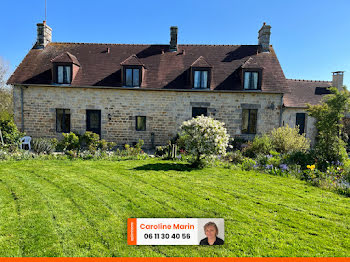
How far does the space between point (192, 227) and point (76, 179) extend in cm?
495

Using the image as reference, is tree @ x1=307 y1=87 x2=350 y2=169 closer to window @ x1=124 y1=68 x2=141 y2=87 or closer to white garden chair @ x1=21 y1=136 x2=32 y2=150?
window @ x1=124 y1=68 x2=141 y2=87

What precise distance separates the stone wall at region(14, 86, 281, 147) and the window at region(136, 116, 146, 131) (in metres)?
0.24

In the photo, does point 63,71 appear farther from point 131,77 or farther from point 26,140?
point 26,140

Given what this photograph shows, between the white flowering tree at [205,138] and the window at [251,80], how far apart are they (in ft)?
21.2

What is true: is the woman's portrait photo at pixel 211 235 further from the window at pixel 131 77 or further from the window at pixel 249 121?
the window at pixel 131 77

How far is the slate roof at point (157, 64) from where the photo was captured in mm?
14336

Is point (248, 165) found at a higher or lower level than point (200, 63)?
lower

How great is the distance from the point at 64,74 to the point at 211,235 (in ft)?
45.5

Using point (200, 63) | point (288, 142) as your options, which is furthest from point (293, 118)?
point (200, 63)

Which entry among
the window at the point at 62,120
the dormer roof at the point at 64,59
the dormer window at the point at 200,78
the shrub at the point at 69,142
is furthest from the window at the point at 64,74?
the dormer window at the point at 200,78

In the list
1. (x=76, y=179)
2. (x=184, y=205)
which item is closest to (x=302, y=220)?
(x=184, y=205)

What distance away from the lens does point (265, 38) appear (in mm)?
16141

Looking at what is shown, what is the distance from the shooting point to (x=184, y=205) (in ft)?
17.7

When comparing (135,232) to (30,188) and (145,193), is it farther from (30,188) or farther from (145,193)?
(30,188)
